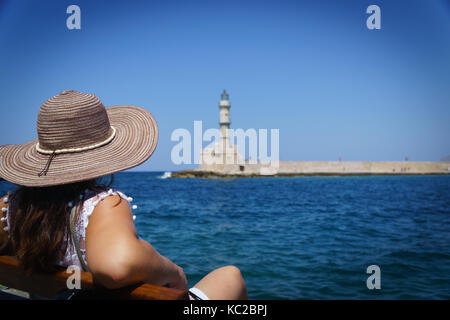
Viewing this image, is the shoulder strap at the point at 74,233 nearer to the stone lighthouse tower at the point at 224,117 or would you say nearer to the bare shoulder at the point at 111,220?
the bare shoulder at the point at 111,220

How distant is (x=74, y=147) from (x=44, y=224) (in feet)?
1.07

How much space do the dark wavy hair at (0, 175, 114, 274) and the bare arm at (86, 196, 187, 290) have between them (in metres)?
0.18

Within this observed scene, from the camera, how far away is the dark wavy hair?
129 cm

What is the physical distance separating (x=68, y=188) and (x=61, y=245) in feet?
0.73

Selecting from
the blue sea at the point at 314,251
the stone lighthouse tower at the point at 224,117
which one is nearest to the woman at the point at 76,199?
the blue sea at the point at 314,251

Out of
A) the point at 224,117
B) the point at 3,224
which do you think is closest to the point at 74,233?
the point at 3,224

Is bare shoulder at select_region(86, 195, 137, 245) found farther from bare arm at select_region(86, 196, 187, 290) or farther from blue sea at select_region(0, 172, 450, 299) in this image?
blue sea at select_region(0, 172, 450, 299)

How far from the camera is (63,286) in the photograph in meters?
1.24

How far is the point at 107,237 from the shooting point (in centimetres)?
108

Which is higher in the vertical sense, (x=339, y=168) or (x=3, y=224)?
(x=3, y=224)

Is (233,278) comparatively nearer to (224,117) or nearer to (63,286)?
(63,286)

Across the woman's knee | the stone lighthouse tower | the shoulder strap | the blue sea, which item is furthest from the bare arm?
the stone lighthouse tower
